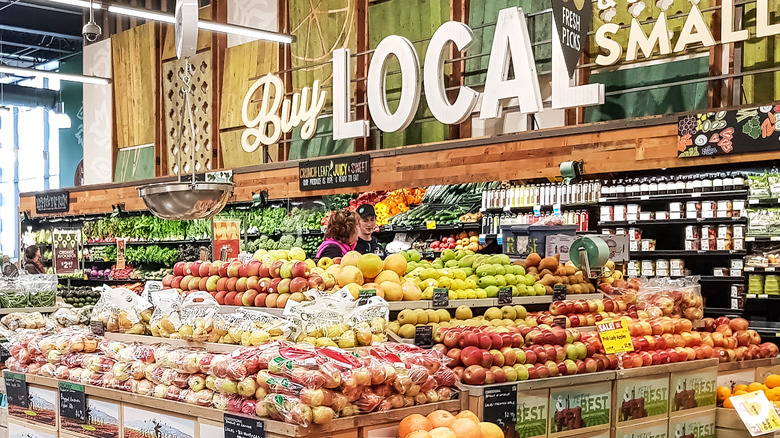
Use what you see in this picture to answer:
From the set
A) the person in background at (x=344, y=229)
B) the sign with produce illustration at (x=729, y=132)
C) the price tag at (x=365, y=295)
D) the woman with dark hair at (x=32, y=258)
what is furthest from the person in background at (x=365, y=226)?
the woman with dark hair at (x=32, y=258)

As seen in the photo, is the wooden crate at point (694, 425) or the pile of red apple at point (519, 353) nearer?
the pile of red apple at point (519, 353)

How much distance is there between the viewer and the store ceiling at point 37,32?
15.2 metres

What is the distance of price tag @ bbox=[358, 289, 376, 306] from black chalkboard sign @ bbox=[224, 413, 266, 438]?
99 centimetres

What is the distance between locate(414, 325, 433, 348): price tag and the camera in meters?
3.61

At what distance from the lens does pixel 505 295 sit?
4.51 meters

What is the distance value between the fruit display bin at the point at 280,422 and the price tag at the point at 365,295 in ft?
2.19

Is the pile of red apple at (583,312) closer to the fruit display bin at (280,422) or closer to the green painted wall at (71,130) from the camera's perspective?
the fruit display bin at (280,422)

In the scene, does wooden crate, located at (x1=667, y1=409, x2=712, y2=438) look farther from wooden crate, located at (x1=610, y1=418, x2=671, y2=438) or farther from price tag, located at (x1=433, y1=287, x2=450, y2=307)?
price tag, located at (x1=433, y1=287, x2=450, y2=307)

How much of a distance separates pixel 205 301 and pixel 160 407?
2.11ft

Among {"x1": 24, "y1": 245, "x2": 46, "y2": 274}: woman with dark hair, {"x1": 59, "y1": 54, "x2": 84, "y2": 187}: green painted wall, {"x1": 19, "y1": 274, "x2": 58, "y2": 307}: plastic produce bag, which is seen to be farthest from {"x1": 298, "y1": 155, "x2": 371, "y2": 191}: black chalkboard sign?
{"x1": 59, "y1": 54, "x2": 84, "y2": 187}: green painted wall

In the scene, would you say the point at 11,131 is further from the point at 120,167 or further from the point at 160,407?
the point at 160,407

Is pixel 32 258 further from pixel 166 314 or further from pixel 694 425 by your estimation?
pixel 694 425

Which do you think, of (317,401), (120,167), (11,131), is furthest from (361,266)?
(11,131)

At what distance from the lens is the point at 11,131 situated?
819 inches
